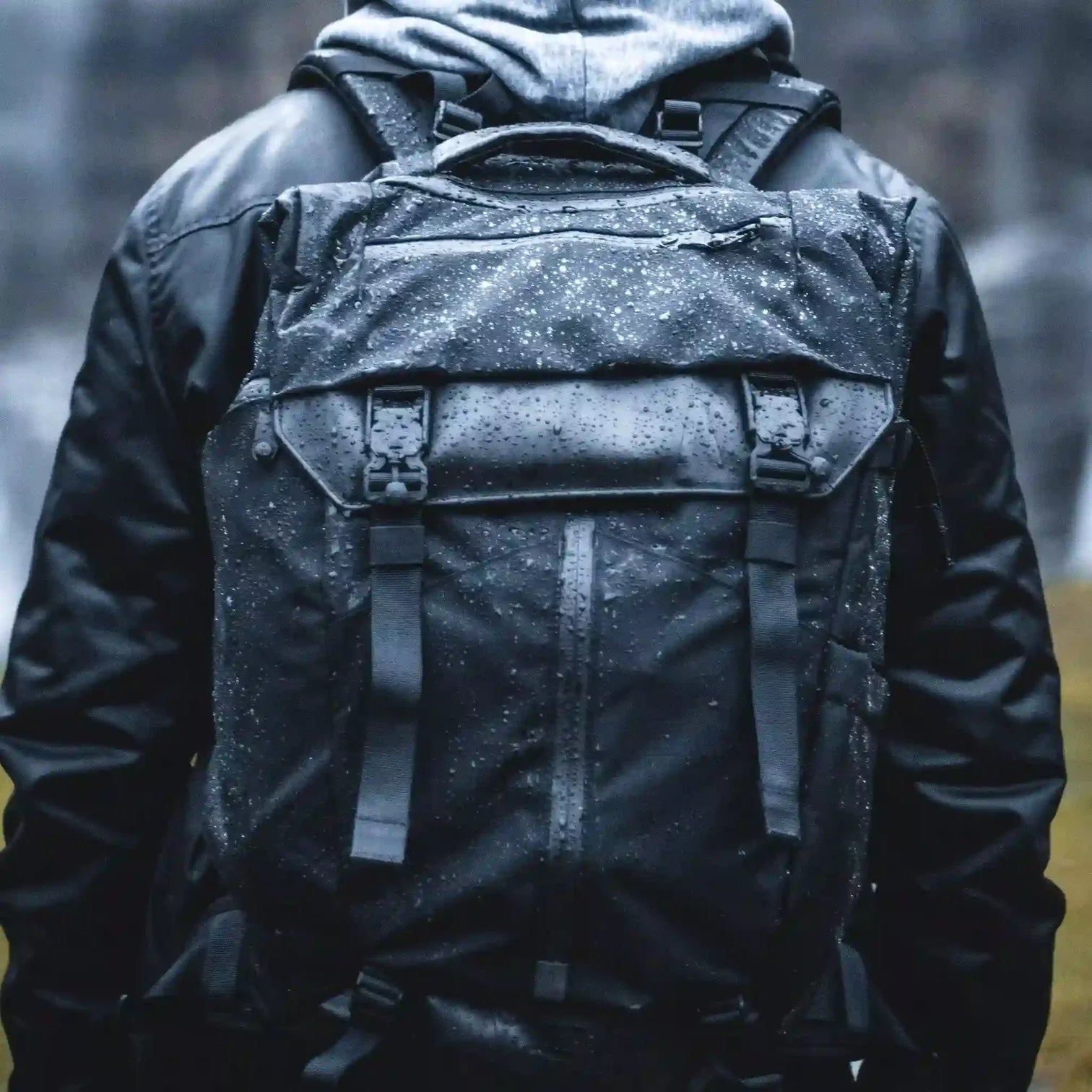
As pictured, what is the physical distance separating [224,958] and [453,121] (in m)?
0.67

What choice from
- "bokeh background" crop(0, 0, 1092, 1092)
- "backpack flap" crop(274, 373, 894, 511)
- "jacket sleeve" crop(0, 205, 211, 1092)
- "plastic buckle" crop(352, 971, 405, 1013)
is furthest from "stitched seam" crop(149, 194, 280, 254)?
"bokeh background" crop(0, 0, 1092, 1092)

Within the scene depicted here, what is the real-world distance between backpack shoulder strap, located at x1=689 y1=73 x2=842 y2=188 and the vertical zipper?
0.40 meters

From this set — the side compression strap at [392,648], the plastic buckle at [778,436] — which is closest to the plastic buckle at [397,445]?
the side compression strap at [392,648]

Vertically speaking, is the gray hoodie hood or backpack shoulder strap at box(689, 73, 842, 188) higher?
the gray hoodie hood

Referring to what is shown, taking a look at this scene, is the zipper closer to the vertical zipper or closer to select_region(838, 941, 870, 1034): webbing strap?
the vertical zipper

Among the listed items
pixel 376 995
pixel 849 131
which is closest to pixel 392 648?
pixel 376 995

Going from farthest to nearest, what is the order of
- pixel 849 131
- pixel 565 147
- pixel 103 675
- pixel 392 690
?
pixel 849 131 < pixel 103 675 < pixel 565 147 < pixel 392 690

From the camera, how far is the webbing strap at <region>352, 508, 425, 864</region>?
1156 millimetres

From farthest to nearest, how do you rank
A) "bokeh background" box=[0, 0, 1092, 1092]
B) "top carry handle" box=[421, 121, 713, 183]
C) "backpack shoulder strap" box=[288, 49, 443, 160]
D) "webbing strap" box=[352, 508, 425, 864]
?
"bokeh background" box=[0, 0, 1092, 1092]
"backpack shoulder strap" box=[288, 49, 443, 160]
"top carry handle" box=[421, 121, 713, 183]
"webbing strap" box=[352, 508, 425, 864]

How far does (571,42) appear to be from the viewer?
Answer: 138 centimetres

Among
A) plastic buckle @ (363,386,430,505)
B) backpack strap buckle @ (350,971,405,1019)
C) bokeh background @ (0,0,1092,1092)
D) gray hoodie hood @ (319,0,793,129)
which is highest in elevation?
gray hoodie hood @ (319,0,793,129)

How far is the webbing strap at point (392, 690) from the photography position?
116 centimetres

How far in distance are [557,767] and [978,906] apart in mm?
514

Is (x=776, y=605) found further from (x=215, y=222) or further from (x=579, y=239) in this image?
(x=215, y=222)
